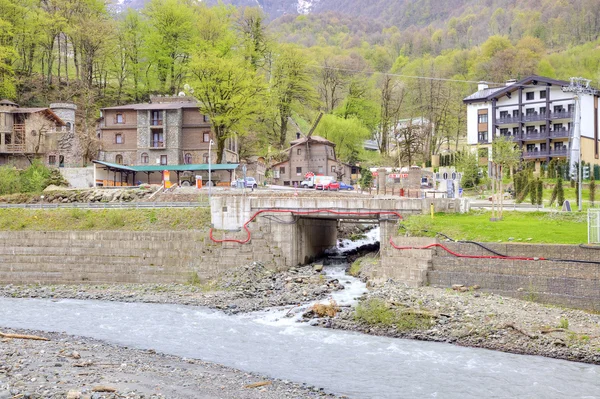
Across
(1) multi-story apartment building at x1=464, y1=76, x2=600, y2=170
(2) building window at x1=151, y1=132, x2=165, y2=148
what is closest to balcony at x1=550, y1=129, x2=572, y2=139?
A: (1) multi-story apartment building at x1=464, y1=76, x2=600, y2=170

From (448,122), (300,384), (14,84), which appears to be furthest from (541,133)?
(14,84)

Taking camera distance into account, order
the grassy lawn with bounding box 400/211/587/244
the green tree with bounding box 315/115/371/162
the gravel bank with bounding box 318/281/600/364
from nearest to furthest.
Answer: the gravel bank with bounding box 318/281/600/364, the grassy lawn with bounding box 400/211/587/244, the green tree with bounding box 315/115/371/162

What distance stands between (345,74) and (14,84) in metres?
53.7

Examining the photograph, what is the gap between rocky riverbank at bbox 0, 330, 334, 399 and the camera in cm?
1748

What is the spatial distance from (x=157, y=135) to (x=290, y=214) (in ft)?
117

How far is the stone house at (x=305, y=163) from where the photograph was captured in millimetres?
78688

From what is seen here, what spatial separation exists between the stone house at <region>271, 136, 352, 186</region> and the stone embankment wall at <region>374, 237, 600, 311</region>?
45.3m

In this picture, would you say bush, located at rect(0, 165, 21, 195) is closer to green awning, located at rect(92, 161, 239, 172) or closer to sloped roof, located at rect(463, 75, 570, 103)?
green awning, located at rect(92, 161, 239, 172)

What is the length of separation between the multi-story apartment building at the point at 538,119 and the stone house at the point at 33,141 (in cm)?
4955

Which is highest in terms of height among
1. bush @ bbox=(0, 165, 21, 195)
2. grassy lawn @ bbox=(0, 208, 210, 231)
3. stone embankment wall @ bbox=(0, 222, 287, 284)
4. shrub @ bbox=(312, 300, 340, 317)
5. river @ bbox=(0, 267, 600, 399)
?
bush @ bbox=(0, 165, 21, 195)

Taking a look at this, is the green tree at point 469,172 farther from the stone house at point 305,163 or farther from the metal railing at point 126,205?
the metal railing at point 126,205

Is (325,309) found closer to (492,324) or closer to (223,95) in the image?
(492,324)

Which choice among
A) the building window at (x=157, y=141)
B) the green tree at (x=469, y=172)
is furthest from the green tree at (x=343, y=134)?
the building window at (x=157, y=141)

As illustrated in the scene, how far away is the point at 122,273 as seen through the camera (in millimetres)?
40562
